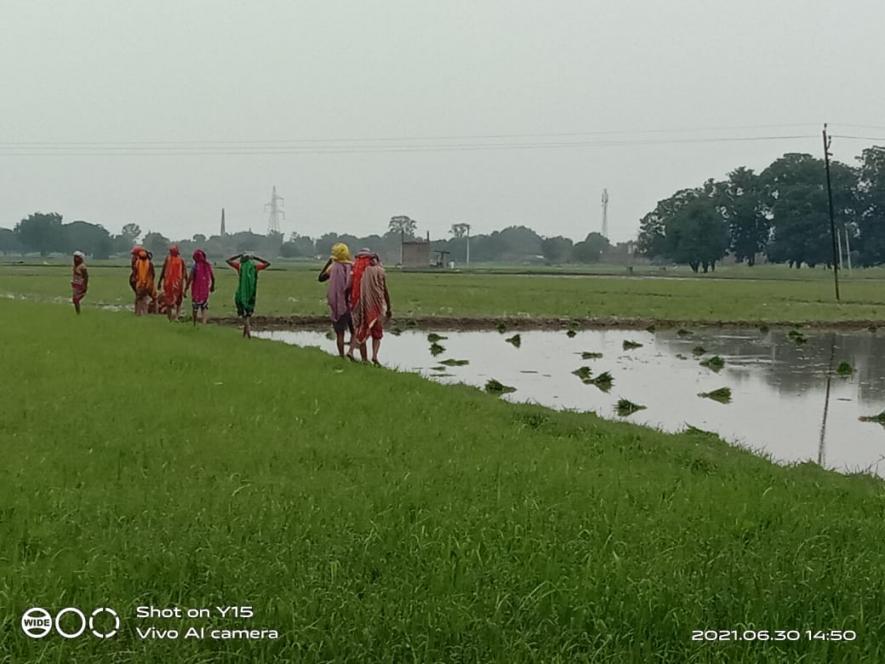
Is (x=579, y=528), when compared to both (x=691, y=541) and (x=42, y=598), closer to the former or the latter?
(x=691, y=541)

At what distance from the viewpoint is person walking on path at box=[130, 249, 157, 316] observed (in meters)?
19.8

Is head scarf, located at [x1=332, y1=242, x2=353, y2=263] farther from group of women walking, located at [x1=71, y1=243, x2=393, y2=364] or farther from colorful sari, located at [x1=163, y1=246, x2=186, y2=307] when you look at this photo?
colorful sari, located at [x1=163, y1=246, x2=186, y2=307]

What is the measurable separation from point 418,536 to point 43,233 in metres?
115

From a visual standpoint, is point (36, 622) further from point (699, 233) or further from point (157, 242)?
point (157, 242)

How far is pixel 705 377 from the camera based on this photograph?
48.1 ft

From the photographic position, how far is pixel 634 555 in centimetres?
447

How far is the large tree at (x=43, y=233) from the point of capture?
109 metres

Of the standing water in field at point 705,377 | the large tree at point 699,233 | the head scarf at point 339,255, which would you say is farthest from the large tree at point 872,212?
the head scarf at point 339,255

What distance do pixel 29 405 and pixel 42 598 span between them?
4.70 m

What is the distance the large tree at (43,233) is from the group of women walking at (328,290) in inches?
3814

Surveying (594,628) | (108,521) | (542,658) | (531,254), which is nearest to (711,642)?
(594,628)

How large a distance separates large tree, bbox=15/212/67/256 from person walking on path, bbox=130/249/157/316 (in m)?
97.3

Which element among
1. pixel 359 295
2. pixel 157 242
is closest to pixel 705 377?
pixel 359 295

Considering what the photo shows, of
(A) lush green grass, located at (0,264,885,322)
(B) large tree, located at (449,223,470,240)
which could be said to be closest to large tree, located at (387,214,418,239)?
(B) large tree, located at (449,223,470,240)
